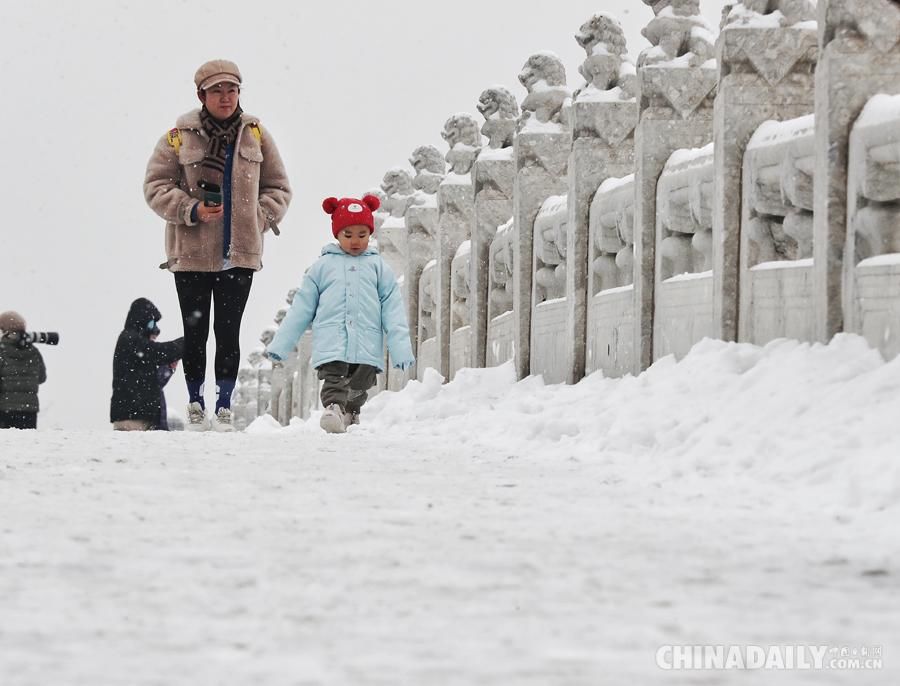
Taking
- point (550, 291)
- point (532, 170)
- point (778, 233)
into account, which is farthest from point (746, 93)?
point (532, 170)

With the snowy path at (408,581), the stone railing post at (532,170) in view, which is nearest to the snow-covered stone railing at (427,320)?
the stone railing post at (532,170)

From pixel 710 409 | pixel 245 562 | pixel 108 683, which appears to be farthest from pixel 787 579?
pixel 710 409

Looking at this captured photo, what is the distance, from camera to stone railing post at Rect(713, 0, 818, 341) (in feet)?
25.9

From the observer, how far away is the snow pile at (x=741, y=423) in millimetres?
4680

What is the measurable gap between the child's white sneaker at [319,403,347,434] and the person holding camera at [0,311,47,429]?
3.98m

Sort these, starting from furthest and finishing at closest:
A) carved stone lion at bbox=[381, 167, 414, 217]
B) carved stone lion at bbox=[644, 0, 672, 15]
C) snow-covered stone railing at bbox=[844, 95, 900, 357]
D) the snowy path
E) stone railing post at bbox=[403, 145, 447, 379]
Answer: carved stone lion at bbox=[381, 167, 414, 217], stone railing post at bbox=[403, 145, 447, 379], carved stone lion at bbox=[644, 0, 672, 15], snow-covered stone railing at bbox=[844, 95, 900, 357], the snowy path

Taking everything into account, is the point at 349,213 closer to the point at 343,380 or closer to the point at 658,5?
the point at 343,380

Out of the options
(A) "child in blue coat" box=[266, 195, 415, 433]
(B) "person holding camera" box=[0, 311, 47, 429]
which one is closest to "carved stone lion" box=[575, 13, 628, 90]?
(A) "child in blue coat" box=[266, 195, 415, 433]

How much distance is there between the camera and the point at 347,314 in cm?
924

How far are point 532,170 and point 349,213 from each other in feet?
12.4

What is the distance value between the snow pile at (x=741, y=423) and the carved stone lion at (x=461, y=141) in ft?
24.8

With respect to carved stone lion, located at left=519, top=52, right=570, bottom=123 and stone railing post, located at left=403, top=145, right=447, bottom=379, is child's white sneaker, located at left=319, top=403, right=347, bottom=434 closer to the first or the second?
carved stone lion, located at left=519, top=52, right=570, bottom=123

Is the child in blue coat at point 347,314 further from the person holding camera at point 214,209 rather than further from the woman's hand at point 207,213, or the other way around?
the woman's hand at point 207,213

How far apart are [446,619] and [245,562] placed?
730mm
